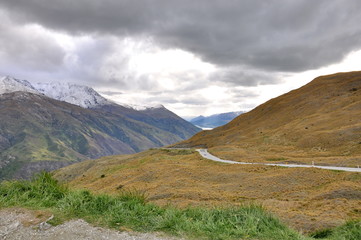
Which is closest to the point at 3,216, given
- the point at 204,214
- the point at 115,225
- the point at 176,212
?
the point at 115,225

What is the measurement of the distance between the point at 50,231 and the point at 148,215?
3.78m

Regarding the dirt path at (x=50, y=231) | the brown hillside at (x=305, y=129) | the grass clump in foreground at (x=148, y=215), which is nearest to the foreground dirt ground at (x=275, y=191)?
the grass clump in foreground at (x=148, y=215)

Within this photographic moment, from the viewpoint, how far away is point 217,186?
33312 millimetres

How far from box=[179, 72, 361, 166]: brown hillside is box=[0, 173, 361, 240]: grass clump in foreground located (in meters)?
37.6

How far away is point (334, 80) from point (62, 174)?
12769cm

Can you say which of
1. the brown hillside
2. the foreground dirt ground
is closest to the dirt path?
the foreground dirt ground

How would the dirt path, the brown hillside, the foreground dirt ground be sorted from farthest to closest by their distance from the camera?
the brown hillside
the foreground dirt ground
the dirt path

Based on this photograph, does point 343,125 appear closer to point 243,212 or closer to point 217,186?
point 217,186

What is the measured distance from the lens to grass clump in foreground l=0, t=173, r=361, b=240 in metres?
9.78

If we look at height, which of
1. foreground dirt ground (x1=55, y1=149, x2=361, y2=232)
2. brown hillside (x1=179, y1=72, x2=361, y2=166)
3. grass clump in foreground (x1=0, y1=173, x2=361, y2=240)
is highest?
brown hillside (x1=179, y1=72, x2=361, y2=166)

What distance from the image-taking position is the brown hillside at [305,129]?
188 ft

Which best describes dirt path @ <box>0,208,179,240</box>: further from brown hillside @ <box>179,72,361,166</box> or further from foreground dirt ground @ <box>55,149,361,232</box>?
brown hillside @ <box>179,72,361,166</box>

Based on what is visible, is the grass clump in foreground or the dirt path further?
the grass clump in foreground

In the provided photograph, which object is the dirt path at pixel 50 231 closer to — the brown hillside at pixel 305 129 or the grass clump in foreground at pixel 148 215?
the grass clump in foreground at pixel 148 215
